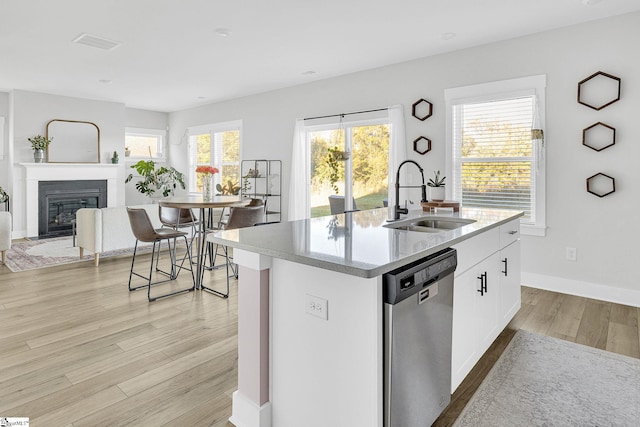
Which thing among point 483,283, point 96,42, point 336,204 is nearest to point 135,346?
point 483,283

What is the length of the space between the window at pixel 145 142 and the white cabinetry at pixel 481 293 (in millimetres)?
8072

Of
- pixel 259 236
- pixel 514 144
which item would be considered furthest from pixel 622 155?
pixel 259 236

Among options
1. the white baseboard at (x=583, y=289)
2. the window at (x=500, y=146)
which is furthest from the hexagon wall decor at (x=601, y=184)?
the white baseboard at (x=583, y=289)

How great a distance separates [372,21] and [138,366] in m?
3.40

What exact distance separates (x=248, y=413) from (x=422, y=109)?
3.98 m

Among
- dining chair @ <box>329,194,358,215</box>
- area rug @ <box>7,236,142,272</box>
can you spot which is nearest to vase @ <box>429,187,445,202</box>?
dining chair @ <box>329,194,358,215</box>

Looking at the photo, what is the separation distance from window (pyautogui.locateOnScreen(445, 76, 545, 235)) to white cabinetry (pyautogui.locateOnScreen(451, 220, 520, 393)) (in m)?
1.42

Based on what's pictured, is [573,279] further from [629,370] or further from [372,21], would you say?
[372,21]

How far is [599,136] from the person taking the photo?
361 cm

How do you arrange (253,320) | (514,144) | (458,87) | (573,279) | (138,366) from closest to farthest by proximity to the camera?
(253,320)
(138,366)
(573,279)
(514,144)
(458,87)

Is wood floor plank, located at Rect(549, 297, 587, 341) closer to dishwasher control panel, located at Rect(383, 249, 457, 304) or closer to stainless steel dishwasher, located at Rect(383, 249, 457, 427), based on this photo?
stainless steel dishwasher, located at Rect(383, 249, 457, 427)

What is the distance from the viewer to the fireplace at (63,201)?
6.97 metres

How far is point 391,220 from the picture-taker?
2543 mm

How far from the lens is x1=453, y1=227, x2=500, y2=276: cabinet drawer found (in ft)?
6.37
